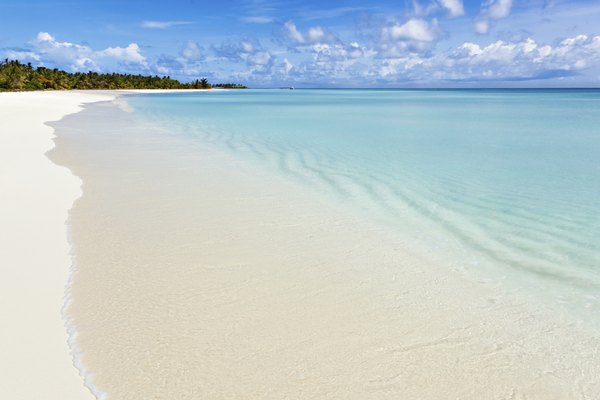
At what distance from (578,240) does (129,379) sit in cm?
515

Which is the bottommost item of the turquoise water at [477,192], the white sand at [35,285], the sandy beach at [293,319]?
the turquoise water at [477,192]

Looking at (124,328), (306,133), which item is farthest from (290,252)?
(306,133)

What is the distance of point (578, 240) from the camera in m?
5.64

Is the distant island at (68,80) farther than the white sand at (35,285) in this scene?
Yes

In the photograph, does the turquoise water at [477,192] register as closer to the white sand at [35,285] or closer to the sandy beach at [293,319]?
the sandy beach at [293,319]

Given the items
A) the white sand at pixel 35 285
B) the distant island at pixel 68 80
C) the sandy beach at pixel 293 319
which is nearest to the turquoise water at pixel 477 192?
the sandy beach at pixel 293 319

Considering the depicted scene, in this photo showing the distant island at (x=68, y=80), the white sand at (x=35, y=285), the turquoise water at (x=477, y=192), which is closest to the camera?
the white sand at (x=35, y=285)

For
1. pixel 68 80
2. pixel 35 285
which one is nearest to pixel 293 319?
pixel 35 285

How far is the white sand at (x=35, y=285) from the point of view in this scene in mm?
2914

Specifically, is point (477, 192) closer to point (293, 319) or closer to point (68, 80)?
point (293, 319)

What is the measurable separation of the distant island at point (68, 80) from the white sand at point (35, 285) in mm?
61100

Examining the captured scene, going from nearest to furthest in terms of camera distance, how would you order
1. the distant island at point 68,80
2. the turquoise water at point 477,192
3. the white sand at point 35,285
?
the white sand at point 35,285, the turquoise water at point 477,192, the distant island at point 68,80

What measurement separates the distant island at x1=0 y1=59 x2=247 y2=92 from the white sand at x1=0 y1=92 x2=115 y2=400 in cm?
6110

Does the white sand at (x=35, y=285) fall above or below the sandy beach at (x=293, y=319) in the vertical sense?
above
